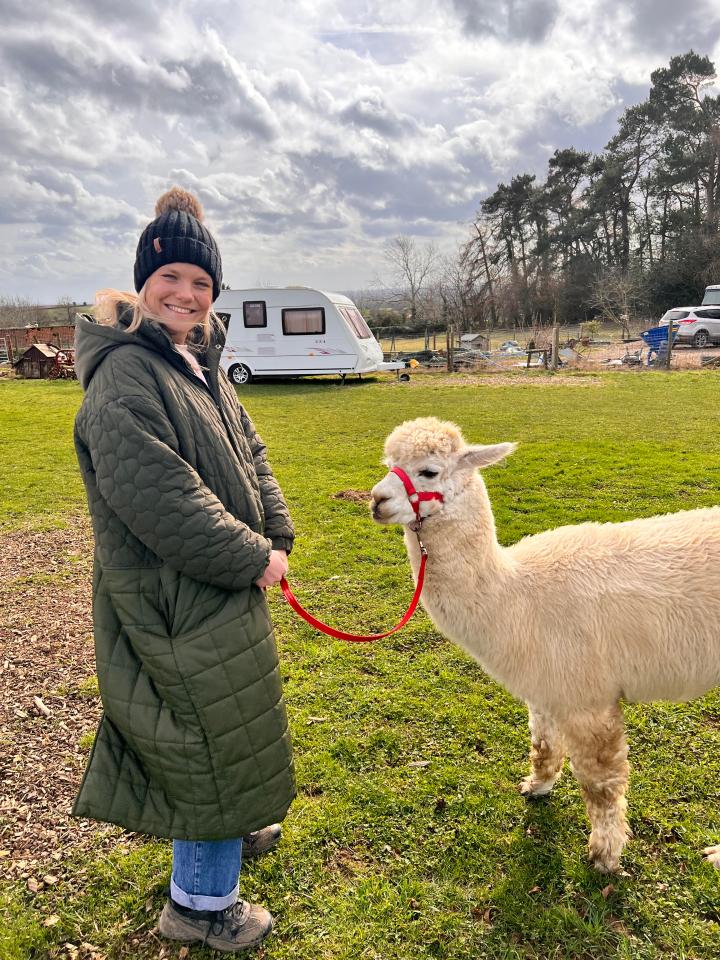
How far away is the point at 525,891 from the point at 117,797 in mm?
1647

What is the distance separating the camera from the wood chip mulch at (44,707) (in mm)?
2584

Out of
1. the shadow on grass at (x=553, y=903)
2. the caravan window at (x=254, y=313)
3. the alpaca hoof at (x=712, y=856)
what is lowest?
the shadow on grass at (x=553, y=903)

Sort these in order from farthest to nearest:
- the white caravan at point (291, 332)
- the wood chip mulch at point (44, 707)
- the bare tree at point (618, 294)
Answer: the bare tree at point (618, 294) < the white caravan at point (291, 332) < the wood chip mulch at point (44, 707)

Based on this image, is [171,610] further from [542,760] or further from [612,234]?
[612,234]

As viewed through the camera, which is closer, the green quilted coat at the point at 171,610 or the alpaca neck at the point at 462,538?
the green quilted coat at the point at 171,610

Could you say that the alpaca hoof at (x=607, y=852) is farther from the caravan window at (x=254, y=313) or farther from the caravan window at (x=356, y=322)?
the caravan window at (x=254, y=313)

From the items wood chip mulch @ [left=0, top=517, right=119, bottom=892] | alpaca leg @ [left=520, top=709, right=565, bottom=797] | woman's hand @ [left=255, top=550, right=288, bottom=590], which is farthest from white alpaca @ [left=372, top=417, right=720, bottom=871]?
wood chip mulch @ [left=0, top=517, right=119, bottom=892]

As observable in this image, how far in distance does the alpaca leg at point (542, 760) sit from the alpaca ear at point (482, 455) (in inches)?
47.6

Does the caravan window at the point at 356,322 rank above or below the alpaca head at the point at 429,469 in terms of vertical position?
above

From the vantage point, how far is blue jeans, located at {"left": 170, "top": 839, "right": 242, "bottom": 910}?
6.59ft

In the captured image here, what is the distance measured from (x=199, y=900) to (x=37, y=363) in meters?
26.5

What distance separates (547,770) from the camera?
2.71 meters

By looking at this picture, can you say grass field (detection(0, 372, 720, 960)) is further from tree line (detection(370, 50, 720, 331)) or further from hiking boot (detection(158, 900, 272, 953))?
tree line (detection(370, 50, 720, 331))

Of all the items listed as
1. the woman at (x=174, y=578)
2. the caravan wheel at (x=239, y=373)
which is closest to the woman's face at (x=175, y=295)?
the woman at (x=174, y=578)
